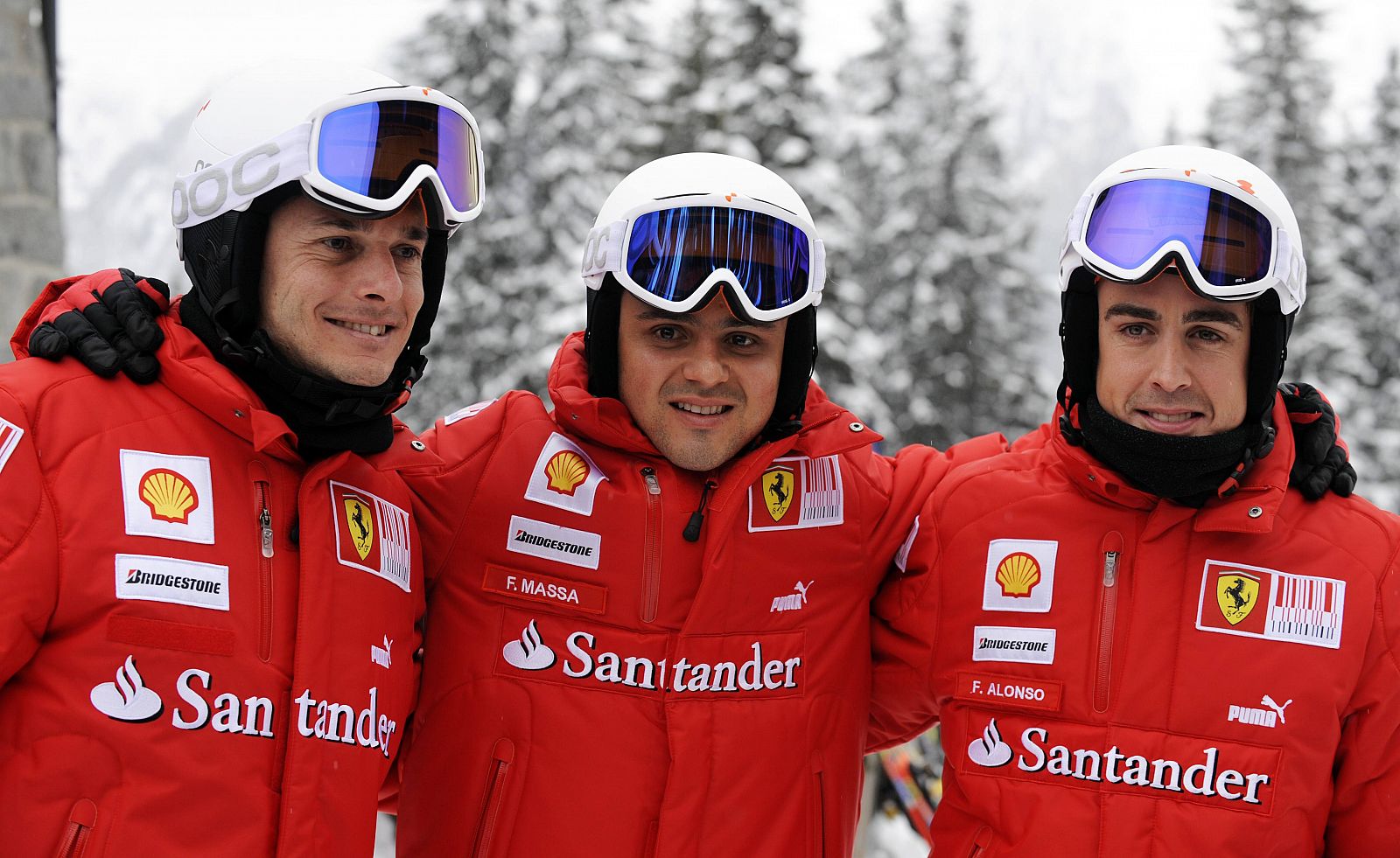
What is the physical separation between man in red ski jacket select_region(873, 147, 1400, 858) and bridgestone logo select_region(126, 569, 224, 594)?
1920 millimetres

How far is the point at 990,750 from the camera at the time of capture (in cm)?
350

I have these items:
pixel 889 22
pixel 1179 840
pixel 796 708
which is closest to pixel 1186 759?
pixel 1179 840

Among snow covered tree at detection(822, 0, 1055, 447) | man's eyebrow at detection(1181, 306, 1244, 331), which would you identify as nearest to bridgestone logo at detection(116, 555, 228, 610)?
man's eyebrow at detection(1181, 306, 1244, 331)

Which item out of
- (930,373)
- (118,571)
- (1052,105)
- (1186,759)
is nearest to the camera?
(118,571)

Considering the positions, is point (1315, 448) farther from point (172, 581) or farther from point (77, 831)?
point (77, 831)

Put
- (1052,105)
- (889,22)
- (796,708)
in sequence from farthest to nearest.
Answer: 1. (1052,105)
2. (889,22)
3. (796,708)

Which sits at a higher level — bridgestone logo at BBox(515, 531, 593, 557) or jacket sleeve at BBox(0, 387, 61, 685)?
jacket sleeve at BBox(0, 387, 61, 685)

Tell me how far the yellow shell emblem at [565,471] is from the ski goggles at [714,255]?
0.49m

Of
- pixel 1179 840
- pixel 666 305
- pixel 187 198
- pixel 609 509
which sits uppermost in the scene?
pixel 187 198

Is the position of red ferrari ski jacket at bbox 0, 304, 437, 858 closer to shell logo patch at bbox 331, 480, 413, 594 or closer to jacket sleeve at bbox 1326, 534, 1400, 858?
shell logo patch at bbox 331, 480, 413, 594

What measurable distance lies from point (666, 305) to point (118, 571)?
5.18 ft

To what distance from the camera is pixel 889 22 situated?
2891cm

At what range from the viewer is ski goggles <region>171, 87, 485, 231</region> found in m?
2.99

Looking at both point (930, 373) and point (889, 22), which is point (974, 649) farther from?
point (889, 22)
